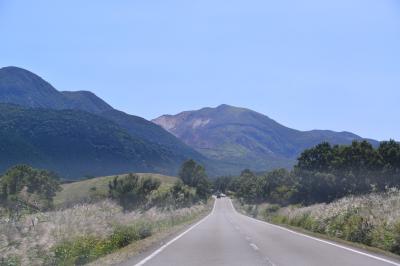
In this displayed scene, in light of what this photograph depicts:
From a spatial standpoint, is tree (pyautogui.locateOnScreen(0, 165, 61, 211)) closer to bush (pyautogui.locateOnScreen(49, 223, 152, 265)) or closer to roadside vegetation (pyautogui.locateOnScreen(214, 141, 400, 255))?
roadside vegetation (pyautogui.locateOnScreen(214, 141, 400, 255))

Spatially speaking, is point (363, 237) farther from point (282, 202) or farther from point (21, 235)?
point (282, 202)

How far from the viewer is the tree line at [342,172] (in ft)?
282

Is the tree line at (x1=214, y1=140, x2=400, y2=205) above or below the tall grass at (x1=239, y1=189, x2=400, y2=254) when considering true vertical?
above

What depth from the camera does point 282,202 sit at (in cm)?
10000

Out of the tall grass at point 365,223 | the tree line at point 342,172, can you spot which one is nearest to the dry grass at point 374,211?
the tall grass at point 365,223

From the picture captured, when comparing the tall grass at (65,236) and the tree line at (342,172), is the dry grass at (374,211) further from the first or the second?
the tree line at (342,172)

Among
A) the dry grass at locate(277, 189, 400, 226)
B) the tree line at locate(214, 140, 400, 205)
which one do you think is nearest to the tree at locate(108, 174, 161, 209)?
the dry grass at locate(277, 189, 400, 226)

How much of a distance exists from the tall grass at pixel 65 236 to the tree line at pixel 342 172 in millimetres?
64678

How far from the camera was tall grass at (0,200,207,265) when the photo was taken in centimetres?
1309

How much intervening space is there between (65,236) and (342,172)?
80.2m

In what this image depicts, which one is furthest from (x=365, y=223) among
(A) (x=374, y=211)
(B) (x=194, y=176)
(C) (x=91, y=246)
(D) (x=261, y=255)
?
(B) (x=194, y=176)

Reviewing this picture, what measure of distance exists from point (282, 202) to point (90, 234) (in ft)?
278

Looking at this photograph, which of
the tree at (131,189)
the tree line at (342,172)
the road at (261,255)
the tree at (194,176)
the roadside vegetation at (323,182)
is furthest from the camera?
the tree at (194,176)

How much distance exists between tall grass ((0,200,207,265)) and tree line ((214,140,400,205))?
64.7 metres
